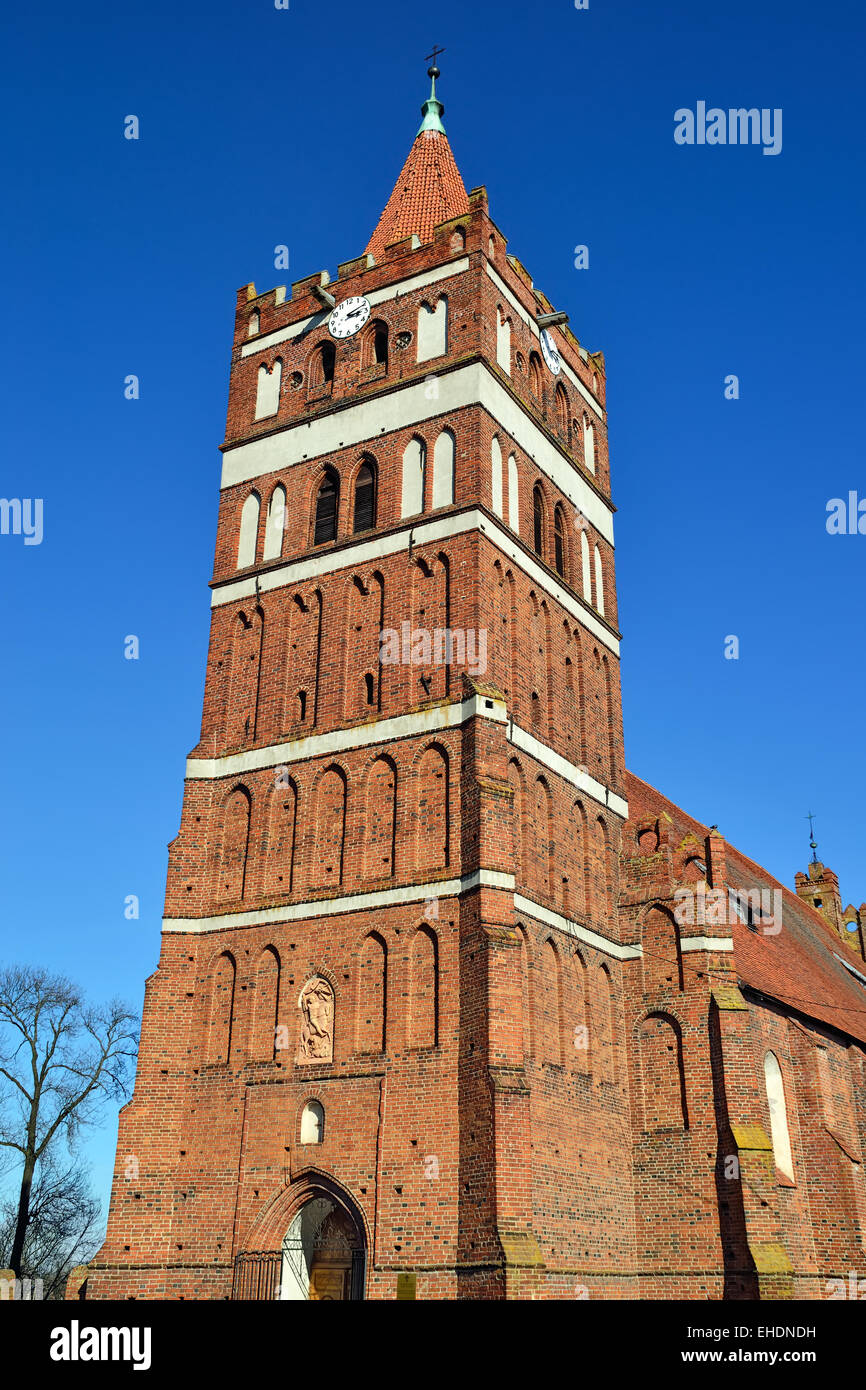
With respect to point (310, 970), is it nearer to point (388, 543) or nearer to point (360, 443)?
point (388, 543)

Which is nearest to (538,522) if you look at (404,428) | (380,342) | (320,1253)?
(404,428)

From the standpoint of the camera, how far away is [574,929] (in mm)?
22875

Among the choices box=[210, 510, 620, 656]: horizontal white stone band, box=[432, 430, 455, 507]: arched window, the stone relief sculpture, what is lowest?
the stone relief sculpture

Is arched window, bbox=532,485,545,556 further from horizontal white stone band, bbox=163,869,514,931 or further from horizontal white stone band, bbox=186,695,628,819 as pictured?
horizontal white stone band, bbox=163,869,514,931

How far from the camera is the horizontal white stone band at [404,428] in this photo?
24297mm

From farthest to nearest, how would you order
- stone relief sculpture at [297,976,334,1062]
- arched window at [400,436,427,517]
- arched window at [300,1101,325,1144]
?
arched window at [400,436,427,517] → stone relief sculpture at [297,976,334,1062] → arched window at [300,1101,325,1144]

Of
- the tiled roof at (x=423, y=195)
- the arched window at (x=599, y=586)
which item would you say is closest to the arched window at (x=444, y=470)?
the arched window at (x=599, y=586)

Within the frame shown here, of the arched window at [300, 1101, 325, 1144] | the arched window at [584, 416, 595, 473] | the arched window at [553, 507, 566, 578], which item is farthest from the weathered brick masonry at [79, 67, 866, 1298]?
the arched window at [584, 416, 595, 473]

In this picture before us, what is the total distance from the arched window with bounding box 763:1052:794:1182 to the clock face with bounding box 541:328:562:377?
15136mm

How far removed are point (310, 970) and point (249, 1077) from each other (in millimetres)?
2025

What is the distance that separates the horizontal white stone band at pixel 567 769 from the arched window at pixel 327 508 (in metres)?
5.66

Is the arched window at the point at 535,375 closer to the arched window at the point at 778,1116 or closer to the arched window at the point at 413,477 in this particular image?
the arched window at the point at 413,477

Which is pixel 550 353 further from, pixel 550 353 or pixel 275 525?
pixel 275 525

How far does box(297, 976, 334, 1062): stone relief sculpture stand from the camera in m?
20.9
